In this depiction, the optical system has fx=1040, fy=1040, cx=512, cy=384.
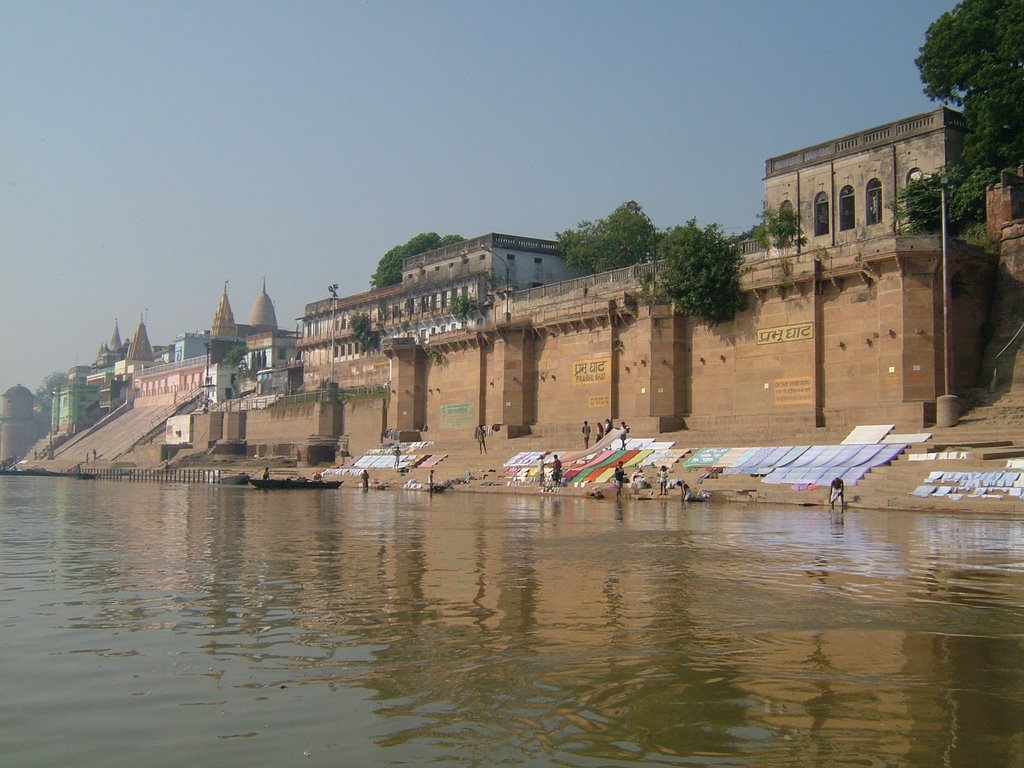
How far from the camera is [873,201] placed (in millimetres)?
36656

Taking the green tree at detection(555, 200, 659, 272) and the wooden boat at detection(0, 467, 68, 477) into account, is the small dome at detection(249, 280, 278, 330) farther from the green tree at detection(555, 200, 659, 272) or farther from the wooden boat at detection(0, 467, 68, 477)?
the green tree at detection(555, 200, 659, 272)

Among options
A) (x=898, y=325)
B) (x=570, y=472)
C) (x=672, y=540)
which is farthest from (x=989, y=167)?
(x=672, y=540)

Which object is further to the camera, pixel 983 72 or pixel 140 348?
pixel 140 348

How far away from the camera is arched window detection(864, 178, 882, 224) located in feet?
119

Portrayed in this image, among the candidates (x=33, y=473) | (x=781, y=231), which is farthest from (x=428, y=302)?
(x=33, y=473)

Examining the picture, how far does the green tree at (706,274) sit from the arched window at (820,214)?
16.4ft

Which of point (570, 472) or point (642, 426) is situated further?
point (642, 426)

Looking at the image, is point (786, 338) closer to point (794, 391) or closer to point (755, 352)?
point (755, 352)

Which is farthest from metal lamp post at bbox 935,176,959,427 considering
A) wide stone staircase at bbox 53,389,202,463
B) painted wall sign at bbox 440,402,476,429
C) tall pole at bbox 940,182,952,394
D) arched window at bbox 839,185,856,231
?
wide stone staircase at bbox 53,389,202,463

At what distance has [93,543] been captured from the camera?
15.1 metres

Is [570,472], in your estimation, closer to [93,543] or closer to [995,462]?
[995,462]

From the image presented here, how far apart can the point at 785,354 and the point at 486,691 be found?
28.1m

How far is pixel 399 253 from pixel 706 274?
4223cm

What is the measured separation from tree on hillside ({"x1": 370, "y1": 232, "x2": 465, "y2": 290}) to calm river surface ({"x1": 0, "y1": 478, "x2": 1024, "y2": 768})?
59.3 m
